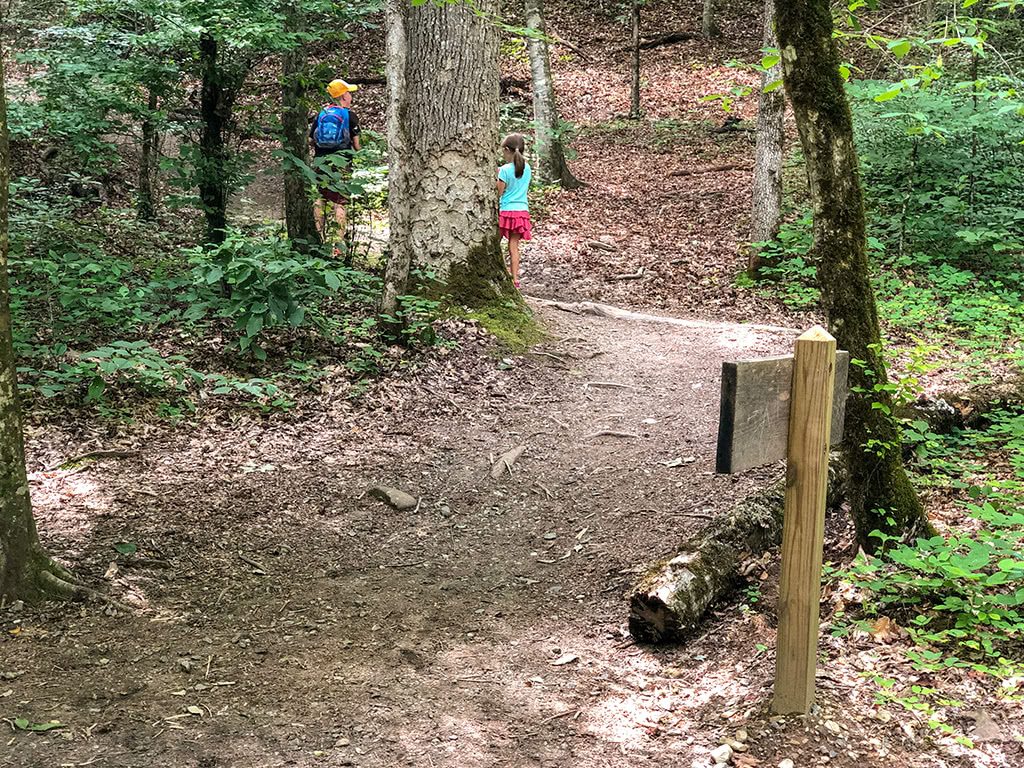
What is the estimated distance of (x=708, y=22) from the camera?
24.7m

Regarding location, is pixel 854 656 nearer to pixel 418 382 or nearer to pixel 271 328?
pixel 418 382

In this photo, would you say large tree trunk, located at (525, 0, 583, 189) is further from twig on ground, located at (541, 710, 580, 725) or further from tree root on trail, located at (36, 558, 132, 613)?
twig on ground, located at (541, 710, 580, 725)

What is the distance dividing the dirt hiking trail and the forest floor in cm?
2

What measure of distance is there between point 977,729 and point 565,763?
61.7 inches

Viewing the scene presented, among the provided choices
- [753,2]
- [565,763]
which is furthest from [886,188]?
[753,2]

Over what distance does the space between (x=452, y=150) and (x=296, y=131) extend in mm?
1981

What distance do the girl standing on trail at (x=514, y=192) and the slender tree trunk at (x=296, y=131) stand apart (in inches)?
83.3

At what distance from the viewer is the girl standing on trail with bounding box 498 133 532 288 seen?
361 inches

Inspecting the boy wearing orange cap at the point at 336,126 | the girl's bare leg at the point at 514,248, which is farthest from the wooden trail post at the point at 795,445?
the boy wearing orange cap at the point at 336,126

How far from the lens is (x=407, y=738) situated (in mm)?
3316

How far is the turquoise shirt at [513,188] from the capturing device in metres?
9.16

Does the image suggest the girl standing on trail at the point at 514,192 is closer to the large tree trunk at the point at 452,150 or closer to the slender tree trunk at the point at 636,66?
the large tree trunk at the point at 452,150

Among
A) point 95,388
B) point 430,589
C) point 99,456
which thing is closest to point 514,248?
point 95,388

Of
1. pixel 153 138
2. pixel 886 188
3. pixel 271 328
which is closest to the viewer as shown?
pixel 271 328
